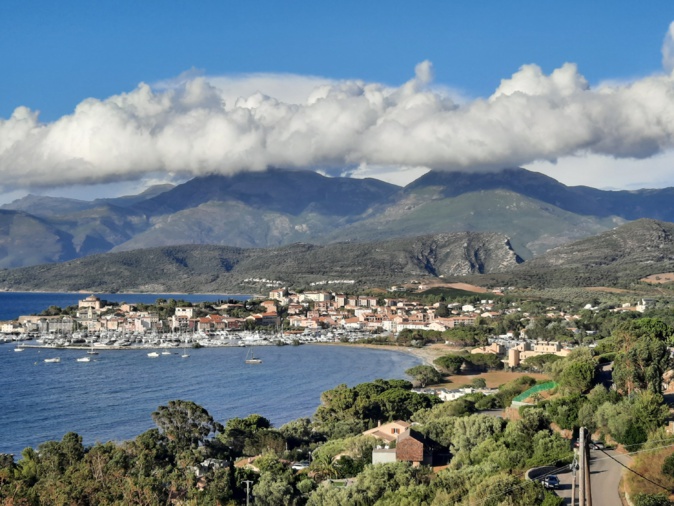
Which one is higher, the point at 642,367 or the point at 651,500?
the point at 642,367

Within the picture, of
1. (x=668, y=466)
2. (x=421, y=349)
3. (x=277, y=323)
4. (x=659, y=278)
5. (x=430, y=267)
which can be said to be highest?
(x=430, y=267)

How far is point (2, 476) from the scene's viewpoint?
20.0 meters

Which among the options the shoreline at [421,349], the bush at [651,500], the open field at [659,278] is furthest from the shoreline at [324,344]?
the open field at [659,278]

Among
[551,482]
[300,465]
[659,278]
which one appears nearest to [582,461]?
[551,482]

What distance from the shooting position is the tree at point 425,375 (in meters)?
49.8

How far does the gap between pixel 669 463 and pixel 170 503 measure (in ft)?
33.3

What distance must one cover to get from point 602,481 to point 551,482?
3.94 ft

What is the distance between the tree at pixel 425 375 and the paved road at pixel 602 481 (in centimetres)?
2707

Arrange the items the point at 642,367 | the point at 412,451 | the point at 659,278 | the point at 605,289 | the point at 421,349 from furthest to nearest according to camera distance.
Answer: the point at 659,278, the point at 605,289, the point at 421,349, the point at 642,367, the point at 412,451

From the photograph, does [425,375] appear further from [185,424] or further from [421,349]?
[421,349]

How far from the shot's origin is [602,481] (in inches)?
777

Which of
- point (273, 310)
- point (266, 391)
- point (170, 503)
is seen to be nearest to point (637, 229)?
point (273, 310)

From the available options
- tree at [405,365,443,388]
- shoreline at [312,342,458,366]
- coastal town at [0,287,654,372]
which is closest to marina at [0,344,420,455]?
shoreline at [312,342,458,366]

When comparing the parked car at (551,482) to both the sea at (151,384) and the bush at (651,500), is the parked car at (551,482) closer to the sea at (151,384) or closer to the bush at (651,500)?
the bush at (651,500)
